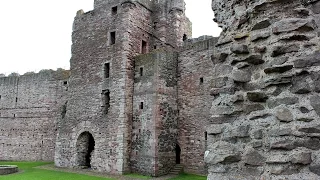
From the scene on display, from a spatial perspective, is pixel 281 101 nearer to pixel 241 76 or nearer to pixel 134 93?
pixel 241 76

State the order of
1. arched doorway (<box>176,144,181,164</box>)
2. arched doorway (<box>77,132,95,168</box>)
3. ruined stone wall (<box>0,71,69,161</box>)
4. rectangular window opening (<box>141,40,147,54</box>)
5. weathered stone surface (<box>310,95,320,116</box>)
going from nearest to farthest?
weathered stone surface (<box>310,95,320,116</box>) → arched doorway (<box>176,144,181,164</box>) → arched doorway (<box>77,132,95,168</box>) → rectangular window opening (<box>141,40,147,54</box>) → ruined stone wall (<box>0,71,69,161</box>)

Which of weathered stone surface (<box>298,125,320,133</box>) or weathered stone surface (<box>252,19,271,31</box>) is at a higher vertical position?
weathered stone surface (<box>252,19,271,31</box>)

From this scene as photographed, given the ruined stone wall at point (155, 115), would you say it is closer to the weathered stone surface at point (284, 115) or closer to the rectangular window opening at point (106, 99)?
the rectangular window opening at point (106, 99)

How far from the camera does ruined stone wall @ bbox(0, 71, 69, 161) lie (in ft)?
79.6

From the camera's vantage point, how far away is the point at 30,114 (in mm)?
25141

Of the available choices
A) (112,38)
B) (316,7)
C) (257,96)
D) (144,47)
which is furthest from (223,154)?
(144,47)

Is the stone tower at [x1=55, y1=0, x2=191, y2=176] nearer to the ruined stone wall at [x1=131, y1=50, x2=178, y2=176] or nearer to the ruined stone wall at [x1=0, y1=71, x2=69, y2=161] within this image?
the ruined stone wall at [x1=131, y1=50, x2=178, y2=176]

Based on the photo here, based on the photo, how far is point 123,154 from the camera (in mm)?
16297

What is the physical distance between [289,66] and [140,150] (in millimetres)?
13608

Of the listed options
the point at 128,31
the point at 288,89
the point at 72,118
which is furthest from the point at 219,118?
the point at 72,118

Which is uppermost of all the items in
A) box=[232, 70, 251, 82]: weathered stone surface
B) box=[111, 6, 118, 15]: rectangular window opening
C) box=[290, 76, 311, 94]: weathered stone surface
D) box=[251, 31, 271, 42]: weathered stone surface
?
box=[111, 6, 118, 15]: rectangular window opening

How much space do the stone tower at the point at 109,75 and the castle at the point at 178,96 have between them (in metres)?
0.06

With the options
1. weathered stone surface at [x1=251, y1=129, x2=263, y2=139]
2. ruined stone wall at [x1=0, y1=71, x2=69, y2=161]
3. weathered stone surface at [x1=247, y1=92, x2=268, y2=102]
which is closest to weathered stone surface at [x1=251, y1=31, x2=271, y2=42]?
weathered stone surface at [x1=247, y1=92, x2=268, y2=102]

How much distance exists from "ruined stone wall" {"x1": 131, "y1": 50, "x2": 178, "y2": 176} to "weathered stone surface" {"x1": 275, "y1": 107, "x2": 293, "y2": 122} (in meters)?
12.8
